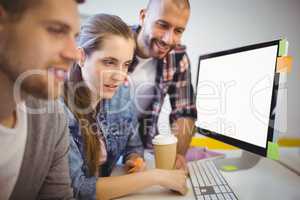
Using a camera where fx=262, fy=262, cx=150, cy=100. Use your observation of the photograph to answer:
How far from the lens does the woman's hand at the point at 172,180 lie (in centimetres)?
87

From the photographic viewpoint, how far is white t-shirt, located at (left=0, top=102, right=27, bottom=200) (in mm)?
723

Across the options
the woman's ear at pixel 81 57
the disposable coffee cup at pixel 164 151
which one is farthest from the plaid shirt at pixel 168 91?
the woman's ear at pixel 81 57

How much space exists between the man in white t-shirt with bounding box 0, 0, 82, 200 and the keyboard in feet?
1.38

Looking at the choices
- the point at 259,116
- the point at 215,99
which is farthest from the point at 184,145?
the point at 259,116

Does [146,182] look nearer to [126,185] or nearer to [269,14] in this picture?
[126,185]

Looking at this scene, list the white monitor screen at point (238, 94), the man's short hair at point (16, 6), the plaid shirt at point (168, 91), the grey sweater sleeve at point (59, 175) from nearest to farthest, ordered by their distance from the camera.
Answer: the man's short hair at point (16, 6)
the grey sweater sleeve at point (59, 175)
the white monitor screen at point (238, 94)
the plaid shirt at point (168, 91)

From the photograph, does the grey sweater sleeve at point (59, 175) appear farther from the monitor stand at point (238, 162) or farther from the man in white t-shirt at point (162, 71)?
the monitor stand at point (238, 162)

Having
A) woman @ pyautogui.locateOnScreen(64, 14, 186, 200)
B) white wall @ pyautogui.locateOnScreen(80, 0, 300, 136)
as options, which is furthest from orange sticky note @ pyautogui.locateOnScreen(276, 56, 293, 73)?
woman @ pyautogui.locateOnScreen(64, 14, 186, 200)

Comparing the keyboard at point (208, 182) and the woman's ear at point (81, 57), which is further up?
the woman's ear at point (81, 57)

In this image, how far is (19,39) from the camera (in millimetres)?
687

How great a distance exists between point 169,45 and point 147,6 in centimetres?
17

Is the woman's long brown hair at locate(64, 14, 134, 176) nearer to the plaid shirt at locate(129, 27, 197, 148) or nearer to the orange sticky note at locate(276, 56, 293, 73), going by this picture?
the plaid shirt at locate(129, 27, 197, 148)

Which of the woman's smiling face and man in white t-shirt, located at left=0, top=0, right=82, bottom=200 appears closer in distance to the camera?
man in white t-shirt, located at left=0, top=0, right=82, bottom=200

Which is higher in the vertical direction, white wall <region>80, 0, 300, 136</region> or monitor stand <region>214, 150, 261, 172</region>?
white wall <region>80, 0, 300, 136</region>
